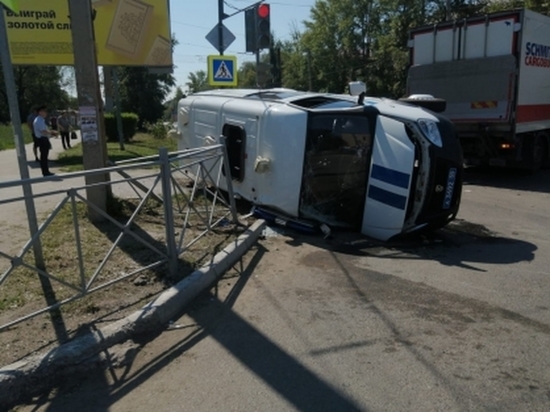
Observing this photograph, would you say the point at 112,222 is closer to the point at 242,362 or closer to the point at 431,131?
the point at 242,362

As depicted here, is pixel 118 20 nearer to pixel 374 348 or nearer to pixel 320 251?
pixel 320 251

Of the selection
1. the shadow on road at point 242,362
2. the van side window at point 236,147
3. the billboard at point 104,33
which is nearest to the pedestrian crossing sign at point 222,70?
the van side window at point 236,147

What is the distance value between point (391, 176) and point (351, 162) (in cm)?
63

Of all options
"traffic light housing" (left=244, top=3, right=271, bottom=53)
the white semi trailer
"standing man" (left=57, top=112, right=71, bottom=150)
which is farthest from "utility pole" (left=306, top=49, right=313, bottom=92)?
"traffic light housing" (left=244, top=3, right=271, bottom=53)

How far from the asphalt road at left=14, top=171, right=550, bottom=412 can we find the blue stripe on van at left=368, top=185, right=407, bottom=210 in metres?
0.59

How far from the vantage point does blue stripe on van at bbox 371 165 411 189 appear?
5910 mm

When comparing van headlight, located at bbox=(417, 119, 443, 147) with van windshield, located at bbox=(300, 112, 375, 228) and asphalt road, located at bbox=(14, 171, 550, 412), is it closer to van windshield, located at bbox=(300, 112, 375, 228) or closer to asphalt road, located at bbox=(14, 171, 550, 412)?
van windshield, located at bbox=(300, 112, 375, 228)

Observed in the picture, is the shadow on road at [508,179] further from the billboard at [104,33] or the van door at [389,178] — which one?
the billboard at [104,33]

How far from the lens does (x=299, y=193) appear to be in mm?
6590

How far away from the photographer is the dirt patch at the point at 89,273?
11.9 ft

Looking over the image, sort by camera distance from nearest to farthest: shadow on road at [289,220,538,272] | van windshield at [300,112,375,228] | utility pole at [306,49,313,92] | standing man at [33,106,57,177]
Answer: shadow on road at [289,220,538,272], van windshield at [300,112,375,228], standing man at [33,106,57,177], utility pole at [306,49,313,92]

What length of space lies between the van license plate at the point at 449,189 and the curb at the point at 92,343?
3082 mm

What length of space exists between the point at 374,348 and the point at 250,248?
2762 mm

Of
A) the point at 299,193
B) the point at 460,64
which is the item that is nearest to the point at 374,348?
the point at 299,193
